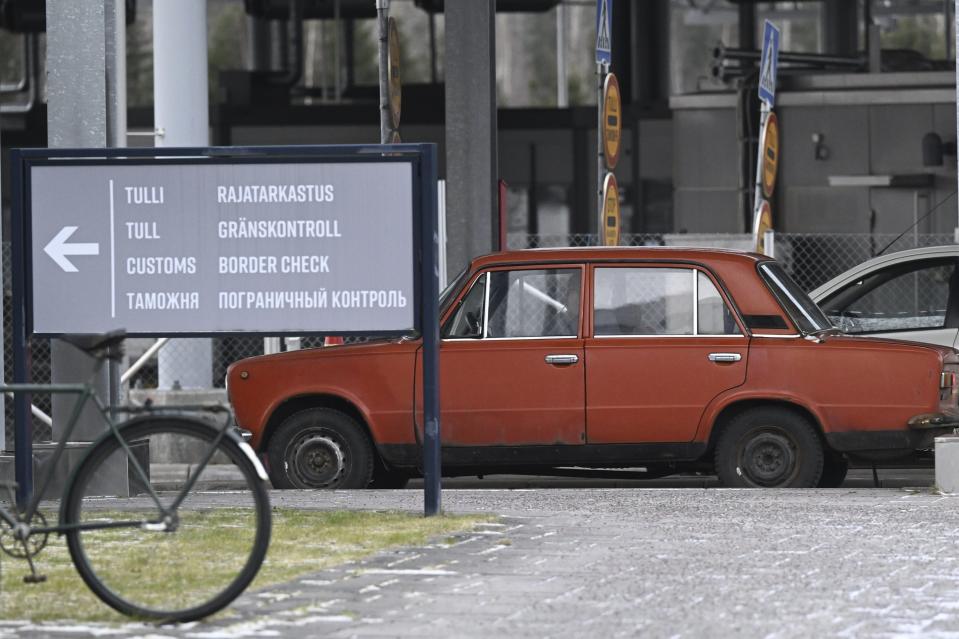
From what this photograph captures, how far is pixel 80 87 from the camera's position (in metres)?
11.7

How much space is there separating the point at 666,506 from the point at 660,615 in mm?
3570

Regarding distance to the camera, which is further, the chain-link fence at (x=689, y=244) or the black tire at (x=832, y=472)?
the chain-link fence at (x=689, y=244)

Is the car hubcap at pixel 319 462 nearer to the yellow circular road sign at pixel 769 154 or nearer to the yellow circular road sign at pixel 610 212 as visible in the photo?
the yellow circular road sign at pixel 610 212

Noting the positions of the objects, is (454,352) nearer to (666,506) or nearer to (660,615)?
(666,506)

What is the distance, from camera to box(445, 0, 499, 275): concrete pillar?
16641mm

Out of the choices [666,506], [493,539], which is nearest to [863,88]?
[666,506]

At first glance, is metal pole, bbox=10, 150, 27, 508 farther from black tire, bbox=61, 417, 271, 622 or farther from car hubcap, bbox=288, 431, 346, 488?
black tire, bbox=61, 417, 271, 622

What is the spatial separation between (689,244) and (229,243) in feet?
34.6

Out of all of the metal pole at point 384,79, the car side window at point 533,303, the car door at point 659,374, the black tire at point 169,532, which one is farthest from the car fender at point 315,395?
the black tire at point 169,532

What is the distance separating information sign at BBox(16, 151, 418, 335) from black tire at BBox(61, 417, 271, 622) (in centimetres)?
277

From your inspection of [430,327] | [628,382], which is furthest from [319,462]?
[430,327]

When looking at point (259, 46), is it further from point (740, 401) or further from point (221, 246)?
point (221, 246)

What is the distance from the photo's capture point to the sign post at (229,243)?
9.70 meters

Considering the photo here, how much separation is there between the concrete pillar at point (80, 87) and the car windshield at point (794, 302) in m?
4.16
